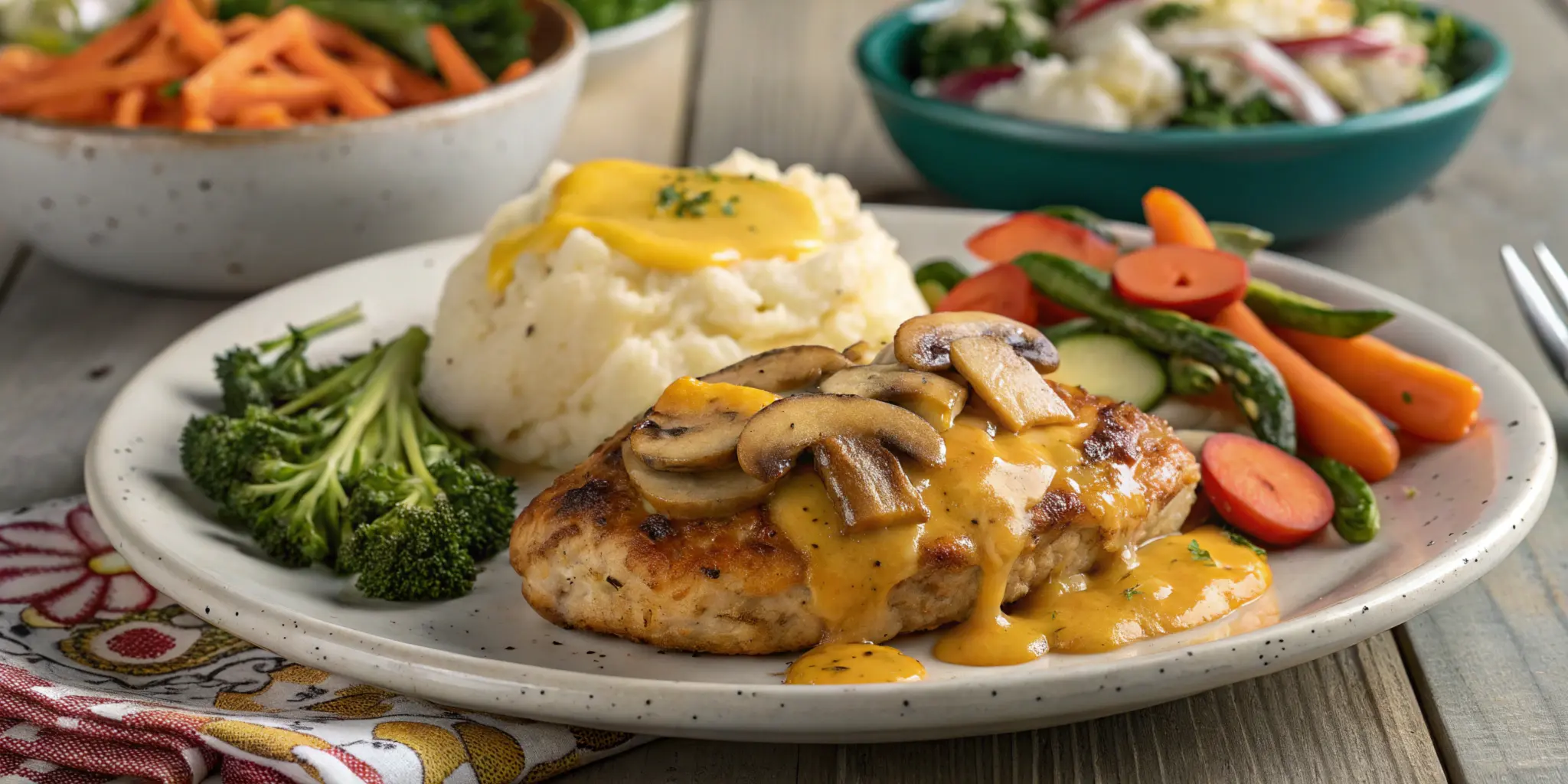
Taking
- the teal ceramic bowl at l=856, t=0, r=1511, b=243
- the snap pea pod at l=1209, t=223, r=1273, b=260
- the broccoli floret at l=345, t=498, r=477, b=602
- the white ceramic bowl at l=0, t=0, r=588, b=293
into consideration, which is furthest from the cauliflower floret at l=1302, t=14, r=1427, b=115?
the broccoli floret at l=345, t=498, r=477, b=602

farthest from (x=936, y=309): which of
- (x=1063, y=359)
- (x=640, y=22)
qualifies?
(x=640, y=22)

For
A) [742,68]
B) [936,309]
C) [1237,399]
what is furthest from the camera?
[742,68]

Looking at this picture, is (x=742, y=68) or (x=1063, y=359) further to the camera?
(x=742, y=68)

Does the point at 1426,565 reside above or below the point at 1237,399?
above

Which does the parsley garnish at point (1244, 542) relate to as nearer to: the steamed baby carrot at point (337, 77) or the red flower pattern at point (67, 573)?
the red flower pattern at point (67, 573)

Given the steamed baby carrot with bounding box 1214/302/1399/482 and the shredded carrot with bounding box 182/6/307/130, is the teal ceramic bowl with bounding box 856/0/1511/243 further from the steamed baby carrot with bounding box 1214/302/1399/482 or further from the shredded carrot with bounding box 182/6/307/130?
the shredded carrot with bounding box 182/6/307/130

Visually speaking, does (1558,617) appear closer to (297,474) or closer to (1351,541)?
(1351,541)

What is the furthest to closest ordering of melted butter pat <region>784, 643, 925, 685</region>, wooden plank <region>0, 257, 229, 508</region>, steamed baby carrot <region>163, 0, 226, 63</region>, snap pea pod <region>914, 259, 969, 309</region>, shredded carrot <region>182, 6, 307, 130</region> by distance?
steamed baby carrot <region>163, 0, 226, 63</region> < shredded carrot <region>182, 6, 307, 130</region> < snap pea pod <region>914, 259, 969, 309</region> < wooden plank <region>0, 257, 229, 508</region> < melted butter pat <region>784, 643, 925, 685</region>
